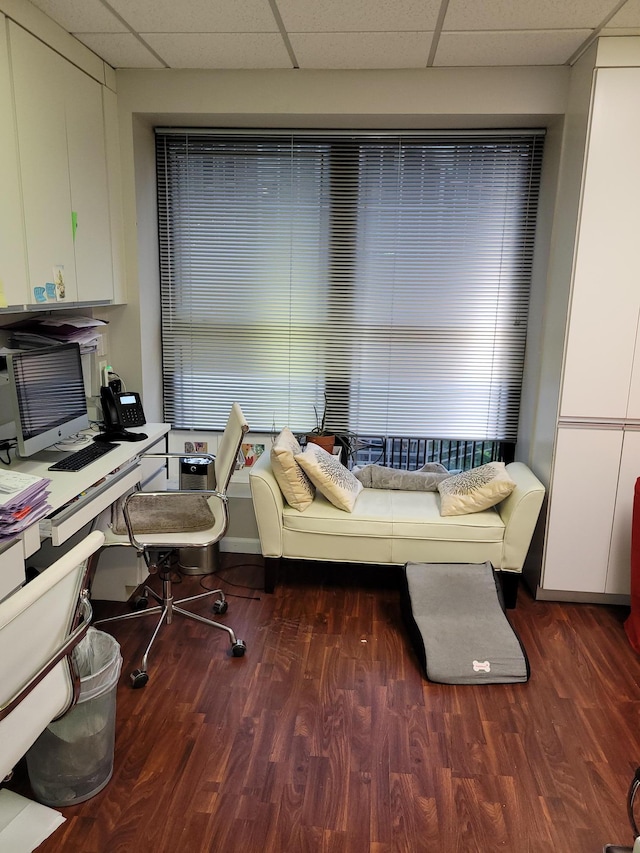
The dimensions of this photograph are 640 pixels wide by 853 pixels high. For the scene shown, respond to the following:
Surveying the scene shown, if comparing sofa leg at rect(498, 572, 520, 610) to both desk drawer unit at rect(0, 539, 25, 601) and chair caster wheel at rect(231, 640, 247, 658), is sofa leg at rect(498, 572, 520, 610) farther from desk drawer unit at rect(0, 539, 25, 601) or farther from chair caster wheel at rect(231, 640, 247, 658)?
desk drawer unit at rect(0, 539, 25, 601)

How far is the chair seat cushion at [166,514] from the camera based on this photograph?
2.80m

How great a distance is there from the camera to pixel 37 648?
1.49 metres

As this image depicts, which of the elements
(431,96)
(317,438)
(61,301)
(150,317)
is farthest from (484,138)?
(61,301)

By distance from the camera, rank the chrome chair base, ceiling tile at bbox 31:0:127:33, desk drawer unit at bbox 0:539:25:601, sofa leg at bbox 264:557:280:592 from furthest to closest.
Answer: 1. sofa leg at bbox 264:557:280:592
2. the chrome chair base
3. ceiling tile at bbox 31:0:127:33
4. desk drawer unit at bbox 0:539:25:601

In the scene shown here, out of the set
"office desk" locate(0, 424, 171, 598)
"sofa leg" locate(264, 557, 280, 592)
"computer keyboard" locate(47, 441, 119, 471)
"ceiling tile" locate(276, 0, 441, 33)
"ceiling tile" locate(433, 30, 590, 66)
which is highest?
"ceiling tile" locate(433, 30, 590, 66)

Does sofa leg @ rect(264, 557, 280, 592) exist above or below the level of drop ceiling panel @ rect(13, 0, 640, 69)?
below

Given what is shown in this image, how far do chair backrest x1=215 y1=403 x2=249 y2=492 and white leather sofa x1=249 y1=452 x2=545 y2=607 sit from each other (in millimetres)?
328

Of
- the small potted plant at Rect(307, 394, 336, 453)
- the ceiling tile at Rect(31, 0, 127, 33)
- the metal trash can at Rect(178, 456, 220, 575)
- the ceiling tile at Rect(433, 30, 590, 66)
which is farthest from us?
the small potted plant at Rect(307, 394, 336, 453)

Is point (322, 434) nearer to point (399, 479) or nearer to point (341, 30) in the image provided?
point (399, 479)

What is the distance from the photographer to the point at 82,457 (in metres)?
2.73

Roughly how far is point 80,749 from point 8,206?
75.8 inches

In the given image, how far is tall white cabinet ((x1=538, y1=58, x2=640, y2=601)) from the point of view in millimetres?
2816

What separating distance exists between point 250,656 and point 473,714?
0.98m

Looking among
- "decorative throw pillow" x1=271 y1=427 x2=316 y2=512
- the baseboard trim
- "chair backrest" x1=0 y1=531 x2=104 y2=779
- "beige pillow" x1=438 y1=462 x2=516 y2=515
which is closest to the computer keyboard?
"decorative throw pillow" x1=271 y1=427 x2=316 y2=512
